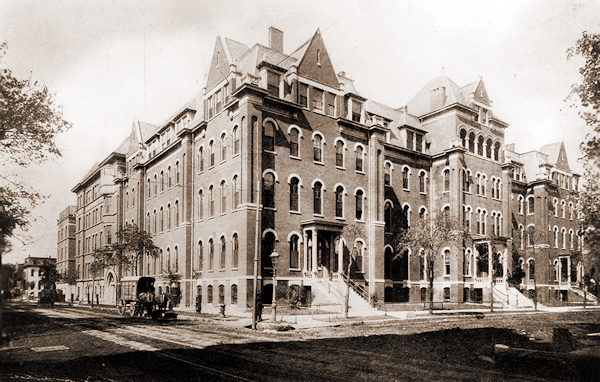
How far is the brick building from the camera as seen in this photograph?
30.7 metres

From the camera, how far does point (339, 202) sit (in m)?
35.4

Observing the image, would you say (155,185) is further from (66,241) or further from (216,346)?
(216,346)

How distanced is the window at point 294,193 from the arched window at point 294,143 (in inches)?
Result: 72.9

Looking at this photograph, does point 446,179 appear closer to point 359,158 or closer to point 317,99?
point 359,158

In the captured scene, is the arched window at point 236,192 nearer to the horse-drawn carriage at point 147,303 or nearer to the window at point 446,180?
the horse-drawn carriage at point 147,303

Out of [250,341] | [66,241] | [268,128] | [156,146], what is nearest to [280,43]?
[268,128]

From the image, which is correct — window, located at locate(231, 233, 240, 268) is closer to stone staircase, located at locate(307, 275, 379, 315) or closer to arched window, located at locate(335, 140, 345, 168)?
stone staircase, located at locate(307, 275, 379, 315)

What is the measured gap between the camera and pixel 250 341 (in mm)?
15820

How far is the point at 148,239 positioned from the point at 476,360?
3410cm

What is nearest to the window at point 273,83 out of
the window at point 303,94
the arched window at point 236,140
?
the window at point 303,94

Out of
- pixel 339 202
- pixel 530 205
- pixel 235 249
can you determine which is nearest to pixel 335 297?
pixel 235 249

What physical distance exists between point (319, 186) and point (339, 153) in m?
3.60

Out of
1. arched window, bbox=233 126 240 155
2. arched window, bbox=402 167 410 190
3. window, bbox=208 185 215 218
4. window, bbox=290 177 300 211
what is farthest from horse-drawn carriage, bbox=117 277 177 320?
arched window, bbox=402 167 410 190

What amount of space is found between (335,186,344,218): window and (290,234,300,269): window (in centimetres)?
495
